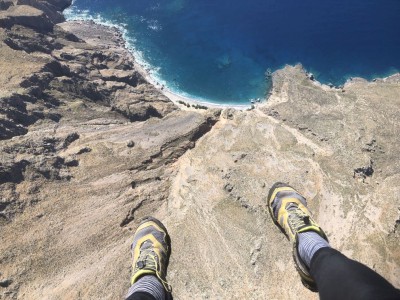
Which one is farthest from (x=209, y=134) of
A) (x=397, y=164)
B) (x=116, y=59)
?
(x=116, y=59)

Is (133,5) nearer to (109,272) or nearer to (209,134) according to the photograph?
(209,134)

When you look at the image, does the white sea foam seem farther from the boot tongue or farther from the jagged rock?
the boot tongue

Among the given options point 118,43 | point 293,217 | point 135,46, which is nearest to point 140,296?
point 293,217

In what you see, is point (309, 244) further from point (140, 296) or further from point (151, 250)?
point (151, 250)

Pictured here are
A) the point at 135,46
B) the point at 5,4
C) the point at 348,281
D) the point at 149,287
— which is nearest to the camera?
the point at 348,281

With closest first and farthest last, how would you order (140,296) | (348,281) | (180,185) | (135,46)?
(348,281) → (140,296) → (180,185) → (135,46)

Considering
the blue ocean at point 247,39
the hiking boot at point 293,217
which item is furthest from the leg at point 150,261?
the blue ocean at point 247,39

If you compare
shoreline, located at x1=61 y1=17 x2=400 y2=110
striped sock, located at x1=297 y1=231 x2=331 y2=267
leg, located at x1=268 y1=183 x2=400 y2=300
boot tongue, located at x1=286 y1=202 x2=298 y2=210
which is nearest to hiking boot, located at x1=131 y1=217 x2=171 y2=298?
striped sock, located at x1=297 y1=231 x2=331 y2=267
